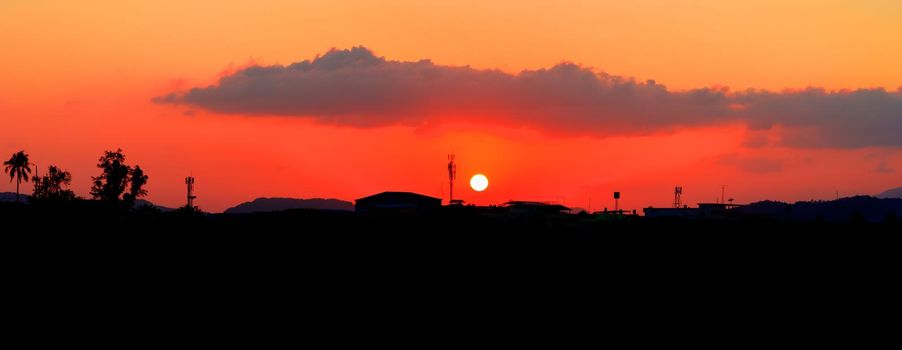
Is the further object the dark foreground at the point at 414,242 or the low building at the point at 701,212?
the low building at the point at 701,212

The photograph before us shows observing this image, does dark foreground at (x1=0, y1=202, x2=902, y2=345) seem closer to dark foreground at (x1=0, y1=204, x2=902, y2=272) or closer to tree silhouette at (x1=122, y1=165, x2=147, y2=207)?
dark foreground at (x1=0, y1=204, x2=902, y2=272)

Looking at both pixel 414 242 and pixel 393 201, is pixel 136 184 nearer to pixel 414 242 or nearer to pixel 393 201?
pixel 393 201

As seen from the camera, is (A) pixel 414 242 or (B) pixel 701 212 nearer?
(A) pixel 414 242

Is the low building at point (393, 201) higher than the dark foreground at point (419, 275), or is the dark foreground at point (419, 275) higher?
the low building at point (393, 201)

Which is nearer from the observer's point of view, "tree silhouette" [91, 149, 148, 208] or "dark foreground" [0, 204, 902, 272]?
"dark foreground" [0, 204, 902, 272]

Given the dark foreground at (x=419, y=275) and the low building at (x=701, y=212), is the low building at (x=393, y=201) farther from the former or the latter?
the dark foreground at (x=419, y=275)

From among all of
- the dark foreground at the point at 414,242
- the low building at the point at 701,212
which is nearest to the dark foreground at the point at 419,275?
the dark foreground at the point at 414,242

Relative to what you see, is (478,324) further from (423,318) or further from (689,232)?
(689,232)

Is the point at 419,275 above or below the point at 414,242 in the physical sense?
below

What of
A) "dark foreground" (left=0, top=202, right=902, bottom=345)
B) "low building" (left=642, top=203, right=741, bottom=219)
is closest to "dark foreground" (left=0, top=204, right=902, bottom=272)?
"dark foreground" (left=0, top=202, right=902, bottom=345)

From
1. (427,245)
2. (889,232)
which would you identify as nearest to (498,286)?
(427,245)

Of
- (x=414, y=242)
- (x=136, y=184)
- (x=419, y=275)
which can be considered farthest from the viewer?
(x=136, y=184)

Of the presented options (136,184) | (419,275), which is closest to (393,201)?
(136,184)

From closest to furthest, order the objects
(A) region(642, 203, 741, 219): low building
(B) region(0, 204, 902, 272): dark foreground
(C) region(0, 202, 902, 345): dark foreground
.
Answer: (C) region(0, 202, 902, 345): dark foreground
(B) region(0, 204, 902, 272): dark foreground
(A) region(642, 203, 741, 219): low building
